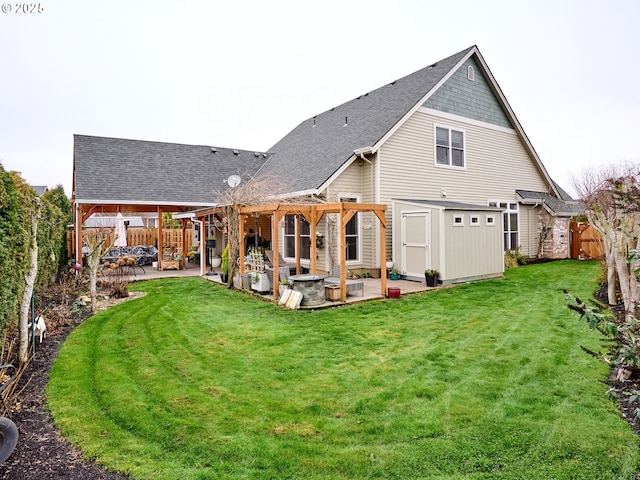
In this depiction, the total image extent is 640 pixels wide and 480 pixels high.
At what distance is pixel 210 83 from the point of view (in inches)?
722

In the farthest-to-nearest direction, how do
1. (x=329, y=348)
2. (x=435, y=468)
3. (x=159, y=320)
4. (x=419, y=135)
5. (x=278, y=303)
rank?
1. (x=419, y=135)
2. (x=278, y=303)
3. (x=159, y=320)
4. (x=329, y=348)
5. (x=435, y=468)

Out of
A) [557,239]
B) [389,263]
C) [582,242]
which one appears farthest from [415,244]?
[582,242]

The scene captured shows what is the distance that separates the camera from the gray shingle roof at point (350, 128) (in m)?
12.3

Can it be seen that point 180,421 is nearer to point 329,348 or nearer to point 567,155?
point 329,348

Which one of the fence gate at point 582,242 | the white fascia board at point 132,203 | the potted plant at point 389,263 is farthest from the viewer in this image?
the fence gate at point 582,242

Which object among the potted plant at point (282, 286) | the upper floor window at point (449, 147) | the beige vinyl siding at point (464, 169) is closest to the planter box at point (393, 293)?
the potted plant at point (282, 286)

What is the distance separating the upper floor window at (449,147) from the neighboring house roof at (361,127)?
1.54 metres

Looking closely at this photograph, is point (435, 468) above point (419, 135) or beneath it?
beneath

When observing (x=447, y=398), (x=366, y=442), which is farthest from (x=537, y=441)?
(x=366, y=442)

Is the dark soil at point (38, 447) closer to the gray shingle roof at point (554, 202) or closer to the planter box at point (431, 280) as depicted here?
the planter box at point (431, 280)

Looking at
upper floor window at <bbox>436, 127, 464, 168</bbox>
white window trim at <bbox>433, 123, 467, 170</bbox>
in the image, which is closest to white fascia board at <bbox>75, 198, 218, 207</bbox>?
white window trim at <bbox>433, 123, 467, 170</bbox>

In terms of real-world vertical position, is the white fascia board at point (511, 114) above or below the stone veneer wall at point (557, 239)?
above

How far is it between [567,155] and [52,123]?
33878mm

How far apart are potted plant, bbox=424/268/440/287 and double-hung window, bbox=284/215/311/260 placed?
14.4 ft
